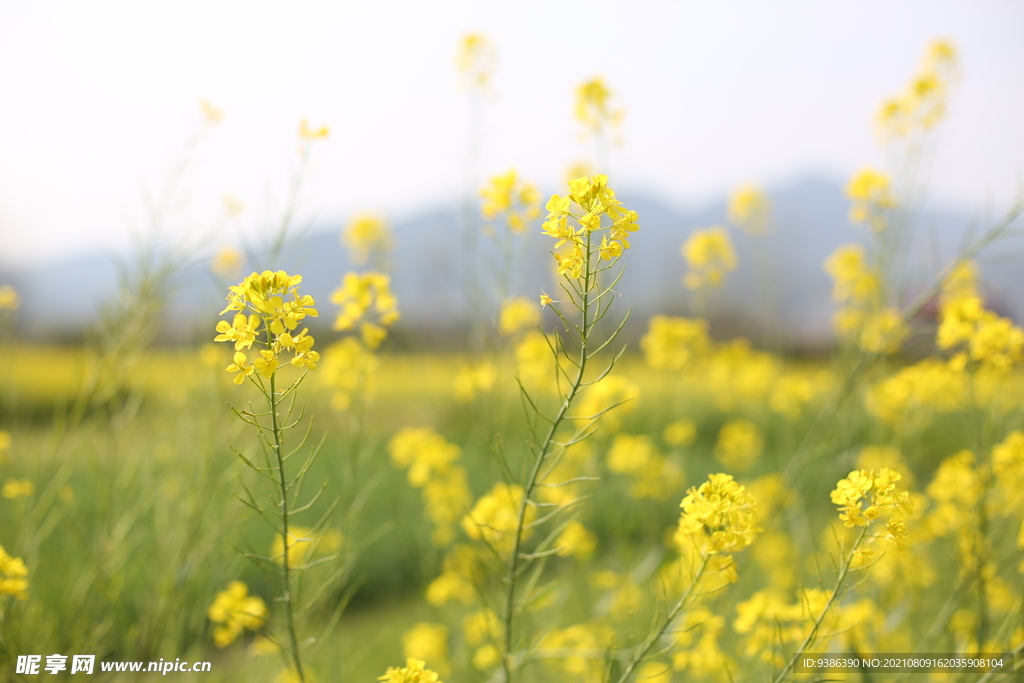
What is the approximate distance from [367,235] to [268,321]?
2.28 meters

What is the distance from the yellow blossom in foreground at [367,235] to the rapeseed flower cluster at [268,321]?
218 centimetres

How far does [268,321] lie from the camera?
1002 millimetres

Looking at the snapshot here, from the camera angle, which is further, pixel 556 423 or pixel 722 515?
pixel 722 515

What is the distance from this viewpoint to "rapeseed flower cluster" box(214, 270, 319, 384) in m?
0.98

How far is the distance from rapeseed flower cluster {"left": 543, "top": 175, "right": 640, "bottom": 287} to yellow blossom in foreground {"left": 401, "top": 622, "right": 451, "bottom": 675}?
6.08 ft

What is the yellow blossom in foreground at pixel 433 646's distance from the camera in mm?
2373

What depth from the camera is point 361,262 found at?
3.27m

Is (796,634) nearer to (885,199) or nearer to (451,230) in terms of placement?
(451,230)

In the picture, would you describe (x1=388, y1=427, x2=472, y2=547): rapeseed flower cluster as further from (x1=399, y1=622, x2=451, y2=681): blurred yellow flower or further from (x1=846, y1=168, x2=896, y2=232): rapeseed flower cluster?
(x1=846, y1=168, x2=896, y2=232): rapeseed flower cluster

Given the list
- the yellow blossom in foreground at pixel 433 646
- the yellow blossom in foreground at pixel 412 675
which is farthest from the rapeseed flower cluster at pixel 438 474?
the yellow blossom in foreground at pixel 412 675

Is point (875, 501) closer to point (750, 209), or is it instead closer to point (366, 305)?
point (366, 305)

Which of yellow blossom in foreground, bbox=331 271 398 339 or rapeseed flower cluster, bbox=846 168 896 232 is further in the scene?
rapeseed flower cluster, bbox=846 168 896 232

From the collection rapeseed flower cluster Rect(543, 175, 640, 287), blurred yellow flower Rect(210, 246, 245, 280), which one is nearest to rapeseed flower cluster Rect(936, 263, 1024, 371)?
rapeseed flower cluster Rect(543, 175, 640, 287)

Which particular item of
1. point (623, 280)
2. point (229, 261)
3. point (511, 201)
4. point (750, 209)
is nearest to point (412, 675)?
point (511, 201)
